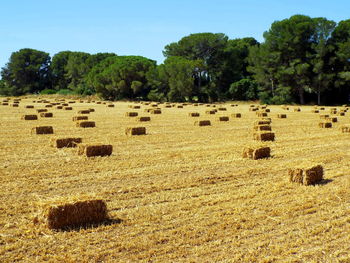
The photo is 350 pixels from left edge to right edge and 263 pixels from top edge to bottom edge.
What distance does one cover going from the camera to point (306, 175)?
11.1 m

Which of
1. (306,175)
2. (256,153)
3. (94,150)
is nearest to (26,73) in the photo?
(94,150)

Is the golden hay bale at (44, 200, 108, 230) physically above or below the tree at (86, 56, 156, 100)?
below

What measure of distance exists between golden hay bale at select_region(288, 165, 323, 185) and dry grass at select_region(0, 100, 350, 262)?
246 millimetres

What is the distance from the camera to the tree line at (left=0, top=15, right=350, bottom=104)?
60562mm

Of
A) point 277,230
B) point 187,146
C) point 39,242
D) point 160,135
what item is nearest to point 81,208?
point 39,242

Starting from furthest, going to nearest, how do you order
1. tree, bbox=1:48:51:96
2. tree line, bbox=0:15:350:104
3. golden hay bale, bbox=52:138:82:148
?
1. tree, bbox=1:48:51:96
2. tree line, bbox=0:15:350:104
3. golden hay bale, bbox=52:138:82:148

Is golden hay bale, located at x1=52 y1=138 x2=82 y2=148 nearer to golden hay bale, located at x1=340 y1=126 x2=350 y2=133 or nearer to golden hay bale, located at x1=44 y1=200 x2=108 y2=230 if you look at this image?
golden hay bale, located at x1=44 y1=200 x2=108 y2=230

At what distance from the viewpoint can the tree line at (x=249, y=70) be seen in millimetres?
60562

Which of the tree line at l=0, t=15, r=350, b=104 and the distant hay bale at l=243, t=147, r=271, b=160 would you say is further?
the tree line at l=0, t=15, r=350, b=104

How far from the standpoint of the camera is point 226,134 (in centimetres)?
2252

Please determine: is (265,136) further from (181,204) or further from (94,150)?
(181,204)

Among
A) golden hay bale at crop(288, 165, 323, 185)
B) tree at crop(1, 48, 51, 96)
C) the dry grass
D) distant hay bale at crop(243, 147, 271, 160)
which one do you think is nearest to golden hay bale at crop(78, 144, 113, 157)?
the dry grass

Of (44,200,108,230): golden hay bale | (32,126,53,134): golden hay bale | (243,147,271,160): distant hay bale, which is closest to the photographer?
(44,200,108,230): golden hay bale

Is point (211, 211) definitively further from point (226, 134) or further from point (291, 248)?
point (226, 134)
